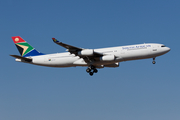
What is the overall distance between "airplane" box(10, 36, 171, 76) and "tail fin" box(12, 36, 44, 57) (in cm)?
124

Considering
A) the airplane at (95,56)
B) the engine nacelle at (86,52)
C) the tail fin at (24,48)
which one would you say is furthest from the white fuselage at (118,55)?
the tail fin at (24,48)

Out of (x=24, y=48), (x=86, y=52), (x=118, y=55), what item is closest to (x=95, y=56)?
(x=86, y=52)

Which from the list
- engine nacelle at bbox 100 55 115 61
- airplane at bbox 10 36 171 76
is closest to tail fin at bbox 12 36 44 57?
airplane at bbox 10 36 171 76

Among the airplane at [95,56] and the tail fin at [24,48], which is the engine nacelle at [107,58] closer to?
the airplane at [95,56]

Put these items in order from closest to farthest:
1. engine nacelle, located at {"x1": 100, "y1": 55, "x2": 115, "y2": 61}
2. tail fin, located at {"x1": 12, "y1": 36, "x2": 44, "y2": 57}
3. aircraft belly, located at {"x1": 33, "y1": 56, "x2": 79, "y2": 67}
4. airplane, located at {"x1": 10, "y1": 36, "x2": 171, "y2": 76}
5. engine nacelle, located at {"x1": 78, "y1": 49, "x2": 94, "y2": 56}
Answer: engine nacelle, located at {"x1": 78, "y1": 49, "x2": 94, "y2": 56}, airplane, located at {"x1": 10, "y1": 36, "x2": 171, "y2": 76}, engine nacelle, located at {"x1": 100, "y1": 55, "x2": 115, "y2": 61}, aircraft belly, located at {"x1": 33, "y1": 56, "x2": 79, "y2": 67}, tail fin, located at {"x1": 12, "y1": 36, "x2": 44, "y2": 57}

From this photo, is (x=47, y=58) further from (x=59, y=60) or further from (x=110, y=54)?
(x=110, y=54)

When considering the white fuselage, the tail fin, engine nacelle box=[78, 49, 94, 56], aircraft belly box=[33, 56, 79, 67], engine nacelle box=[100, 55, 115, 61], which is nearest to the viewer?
engine nacelle box=[78, 49, 94, 56]

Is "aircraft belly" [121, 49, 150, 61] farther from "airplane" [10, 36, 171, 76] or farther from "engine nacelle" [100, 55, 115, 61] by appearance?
"engine nacelle" [100, 55, 115, 61]

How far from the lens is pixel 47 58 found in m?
47.7

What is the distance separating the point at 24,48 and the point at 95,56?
1472 cm

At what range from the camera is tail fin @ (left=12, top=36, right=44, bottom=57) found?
1980 inches

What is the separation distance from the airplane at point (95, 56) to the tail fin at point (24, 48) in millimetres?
1244

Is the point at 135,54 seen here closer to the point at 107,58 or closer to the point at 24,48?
the point at 107,58

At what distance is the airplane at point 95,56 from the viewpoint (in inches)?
1710
